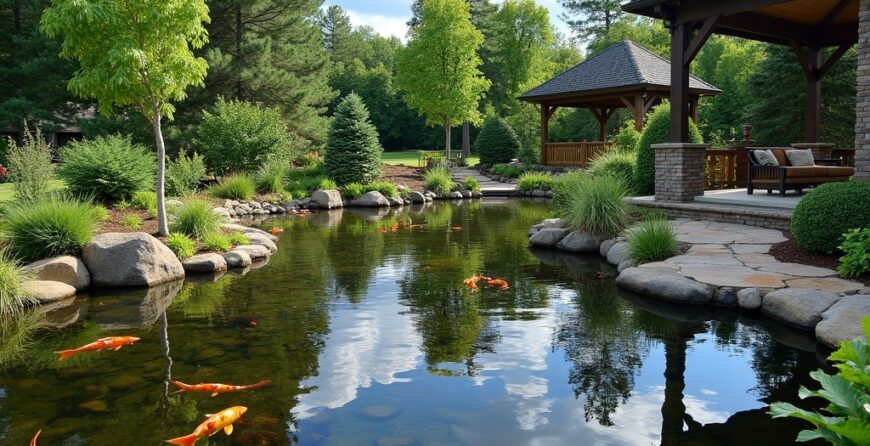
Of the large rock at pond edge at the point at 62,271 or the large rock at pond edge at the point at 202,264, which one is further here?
the large rock at pond edge at the point at 202,264

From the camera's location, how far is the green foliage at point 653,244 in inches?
322

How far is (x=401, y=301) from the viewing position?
7.04 metres

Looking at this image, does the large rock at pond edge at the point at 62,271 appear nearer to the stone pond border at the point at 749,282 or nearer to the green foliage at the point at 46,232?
the green foliage at the point at 46,232

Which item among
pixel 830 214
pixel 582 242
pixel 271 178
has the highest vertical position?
pixel 271 178

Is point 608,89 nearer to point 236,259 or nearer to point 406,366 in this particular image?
point 236,259

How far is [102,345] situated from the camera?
536 centimetres

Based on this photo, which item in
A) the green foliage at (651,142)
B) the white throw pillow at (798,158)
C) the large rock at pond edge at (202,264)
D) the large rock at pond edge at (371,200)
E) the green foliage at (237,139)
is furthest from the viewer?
the large rock at pond edge at (371,200)

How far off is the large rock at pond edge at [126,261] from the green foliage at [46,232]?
181 millimetres

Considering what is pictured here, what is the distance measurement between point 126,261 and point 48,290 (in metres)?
0.90

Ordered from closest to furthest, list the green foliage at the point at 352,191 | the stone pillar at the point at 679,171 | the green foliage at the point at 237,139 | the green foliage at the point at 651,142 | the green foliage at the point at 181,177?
the stone pillar at the point at 679,171, the green foliage at the point at 651,142, the green foliage at the point at 181,177, the green foliage at the point at 237,139, the green foliage at the point at 352,191

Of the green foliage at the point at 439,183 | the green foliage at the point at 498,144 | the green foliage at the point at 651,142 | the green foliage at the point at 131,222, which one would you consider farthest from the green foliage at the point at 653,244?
the green foliage at the point at 498,144

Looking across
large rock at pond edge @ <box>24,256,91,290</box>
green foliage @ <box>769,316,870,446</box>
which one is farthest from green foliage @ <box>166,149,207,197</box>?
green foliage @ <box>769,316,870,446</box>

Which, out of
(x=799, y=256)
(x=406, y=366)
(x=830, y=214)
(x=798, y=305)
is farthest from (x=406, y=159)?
(x=406, y=366)

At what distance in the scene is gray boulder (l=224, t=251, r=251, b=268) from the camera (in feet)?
29.9
